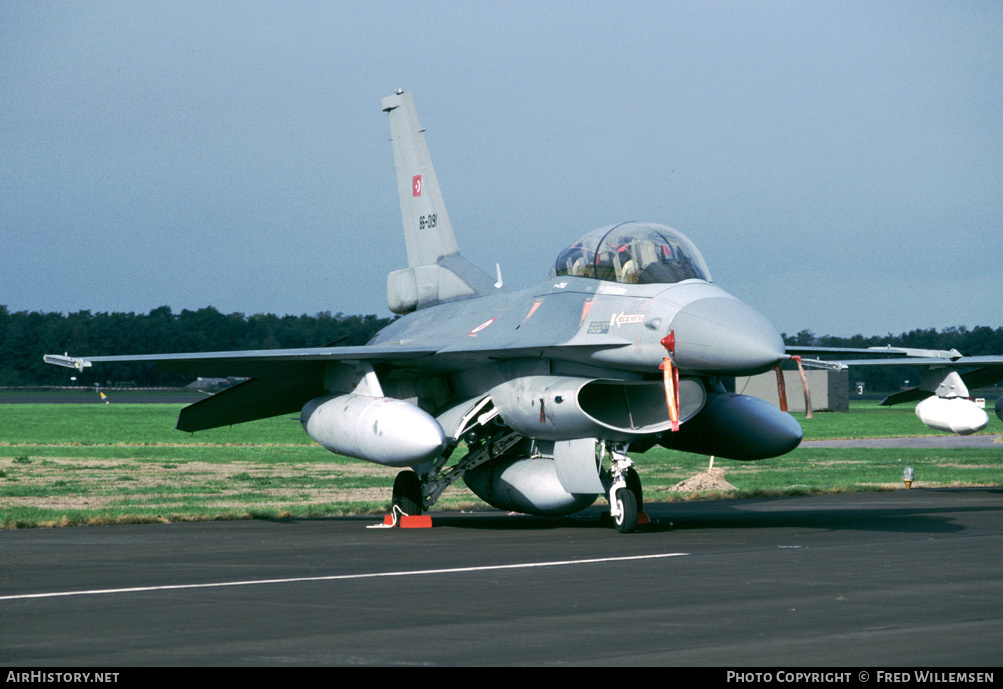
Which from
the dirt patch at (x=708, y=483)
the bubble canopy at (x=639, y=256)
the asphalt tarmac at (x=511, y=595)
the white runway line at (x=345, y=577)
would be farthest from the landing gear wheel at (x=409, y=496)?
the dirt patch at (x=708, y=483)

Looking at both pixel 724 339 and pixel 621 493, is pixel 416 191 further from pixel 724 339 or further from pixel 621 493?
pixel 724 339

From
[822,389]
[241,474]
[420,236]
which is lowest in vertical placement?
[822,389]

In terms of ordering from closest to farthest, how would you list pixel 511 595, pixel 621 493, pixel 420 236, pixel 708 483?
1. pixel 511 595
2. pixel 621 493
3. pixel 420 236
4. pixel 708 483

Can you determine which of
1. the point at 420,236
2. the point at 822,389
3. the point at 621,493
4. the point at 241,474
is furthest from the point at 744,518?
the point at 822,389

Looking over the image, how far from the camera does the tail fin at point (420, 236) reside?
19641mm

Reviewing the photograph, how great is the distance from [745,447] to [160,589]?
880 centimetres

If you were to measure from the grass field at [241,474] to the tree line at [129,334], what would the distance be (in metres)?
27.7

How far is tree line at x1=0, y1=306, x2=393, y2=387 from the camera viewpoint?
8050cm

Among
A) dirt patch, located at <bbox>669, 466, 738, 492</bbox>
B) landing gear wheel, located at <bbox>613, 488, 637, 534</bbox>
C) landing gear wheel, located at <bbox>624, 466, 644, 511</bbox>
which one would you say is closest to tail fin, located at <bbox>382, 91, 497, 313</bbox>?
landing gear wheel, located at <bbox>624, 466, 644, 511</bbox>

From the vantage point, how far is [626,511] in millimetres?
15180

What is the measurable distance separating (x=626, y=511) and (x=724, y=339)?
8.91 ft

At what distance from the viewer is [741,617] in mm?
8211

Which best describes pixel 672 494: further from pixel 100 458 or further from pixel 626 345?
pixel 100 458

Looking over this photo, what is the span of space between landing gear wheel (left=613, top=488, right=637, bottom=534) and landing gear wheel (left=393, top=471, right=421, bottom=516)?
350 centimetres
